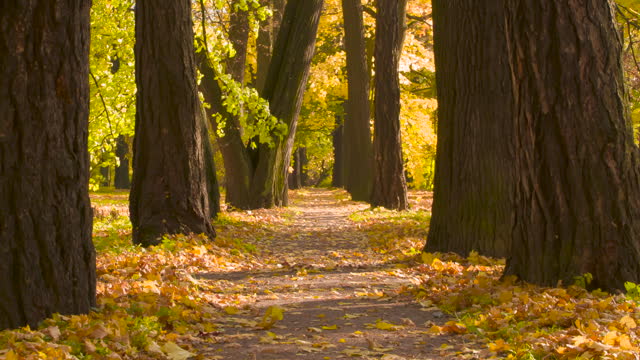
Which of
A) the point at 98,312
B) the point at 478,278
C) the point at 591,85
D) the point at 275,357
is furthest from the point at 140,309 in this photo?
the point at 591,85

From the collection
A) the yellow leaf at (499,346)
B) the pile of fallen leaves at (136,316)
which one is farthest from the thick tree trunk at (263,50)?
the yellow leaf at (499,346)

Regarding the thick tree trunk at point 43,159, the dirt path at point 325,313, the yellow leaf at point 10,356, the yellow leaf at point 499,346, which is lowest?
the dirt path at point 325,313

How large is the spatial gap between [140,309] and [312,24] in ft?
43.3

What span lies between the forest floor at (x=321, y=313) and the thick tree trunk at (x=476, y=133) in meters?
0.47

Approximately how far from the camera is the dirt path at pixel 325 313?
519cm

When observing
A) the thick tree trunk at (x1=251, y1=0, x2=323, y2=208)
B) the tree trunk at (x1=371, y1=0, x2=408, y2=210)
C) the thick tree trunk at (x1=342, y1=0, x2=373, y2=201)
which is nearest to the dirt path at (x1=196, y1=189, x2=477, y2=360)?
the thick tree trunk at (x1=251, y1=0, x2=323, y2=208)

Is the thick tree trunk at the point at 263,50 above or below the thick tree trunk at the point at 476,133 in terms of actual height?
above

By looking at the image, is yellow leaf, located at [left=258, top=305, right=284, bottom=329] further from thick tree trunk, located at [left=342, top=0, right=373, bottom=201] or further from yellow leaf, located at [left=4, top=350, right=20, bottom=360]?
thick tree trunk, located at [left=342, top=0, right=373, bottom=201]

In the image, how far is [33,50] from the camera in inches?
195

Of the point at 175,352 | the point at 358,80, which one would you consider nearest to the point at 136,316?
the point at 175,352

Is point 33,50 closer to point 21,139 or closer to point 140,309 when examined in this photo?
point 21,139

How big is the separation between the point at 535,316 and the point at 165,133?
6878 millimetres

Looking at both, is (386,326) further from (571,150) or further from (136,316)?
(571,150)

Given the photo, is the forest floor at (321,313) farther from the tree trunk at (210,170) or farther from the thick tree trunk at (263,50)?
the thick tree trunk at (263,50)
